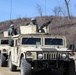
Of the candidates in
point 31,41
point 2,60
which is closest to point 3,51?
point 2,60

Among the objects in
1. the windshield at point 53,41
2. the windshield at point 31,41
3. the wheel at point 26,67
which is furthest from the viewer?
the windshield at point 53,41

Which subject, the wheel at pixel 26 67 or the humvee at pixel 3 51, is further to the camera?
the humvee at pixel 3 51

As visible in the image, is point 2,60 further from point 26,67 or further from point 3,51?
point 26,67

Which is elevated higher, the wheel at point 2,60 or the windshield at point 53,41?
the windshield at point 53,41

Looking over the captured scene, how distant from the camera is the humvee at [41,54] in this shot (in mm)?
14414

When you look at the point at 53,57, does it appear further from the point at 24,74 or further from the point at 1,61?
the point at 1,61

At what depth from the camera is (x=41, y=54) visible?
14438 mm

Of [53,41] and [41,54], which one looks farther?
[53,41]

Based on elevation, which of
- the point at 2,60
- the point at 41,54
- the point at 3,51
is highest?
the point at 3,51

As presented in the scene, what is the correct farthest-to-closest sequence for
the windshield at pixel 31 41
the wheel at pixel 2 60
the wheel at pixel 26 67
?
the wheel at pixel 2 60 → the windshield at pixel 31 41 → the wheel at pixel 26 67

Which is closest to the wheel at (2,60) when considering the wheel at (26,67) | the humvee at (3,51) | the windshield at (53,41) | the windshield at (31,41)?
the humvee at (3,51)

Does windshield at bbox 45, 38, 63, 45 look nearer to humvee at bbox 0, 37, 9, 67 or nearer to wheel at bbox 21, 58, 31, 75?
wheel at bbox 21, 58, 31, 75

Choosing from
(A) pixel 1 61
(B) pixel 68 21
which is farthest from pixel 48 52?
(B) pixel 68 21

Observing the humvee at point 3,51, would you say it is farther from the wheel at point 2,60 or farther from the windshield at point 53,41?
the windshield at point 53,41
